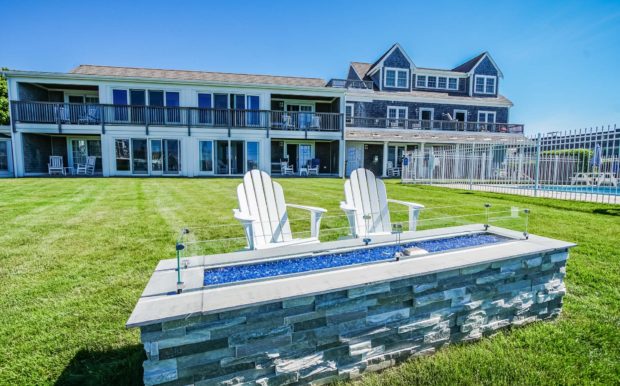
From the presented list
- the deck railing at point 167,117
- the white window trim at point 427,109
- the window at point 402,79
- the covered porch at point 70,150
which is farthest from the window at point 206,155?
the white window trim at point 427,109

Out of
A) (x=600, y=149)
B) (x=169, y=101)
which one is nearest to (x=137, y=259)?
(x=600, y=149)

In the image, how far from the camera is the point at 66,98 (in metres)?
16.5

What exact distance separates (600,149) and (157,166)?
1639 cm

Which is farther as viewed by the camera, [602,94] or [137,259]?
[602,94]

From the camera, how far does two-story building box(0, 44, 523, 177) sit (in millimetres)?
14523

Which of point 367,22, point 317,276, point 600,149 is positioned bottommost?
point 317,276

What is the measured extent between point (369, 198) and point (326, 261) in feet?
5.77

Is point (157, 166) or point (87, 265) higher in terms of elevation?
point (157, 166)

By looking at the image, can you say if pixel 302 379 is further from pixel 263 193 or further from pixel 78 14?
pixel 78 14

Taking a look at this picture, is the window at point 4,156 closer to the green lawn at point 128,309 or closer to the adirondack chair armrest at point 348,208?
the green lawn at point 128,309

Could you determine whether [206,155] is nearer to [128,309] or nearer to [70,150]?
[70,150]

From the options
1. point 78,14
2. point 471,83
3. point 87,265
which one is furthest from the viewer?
point 471,83

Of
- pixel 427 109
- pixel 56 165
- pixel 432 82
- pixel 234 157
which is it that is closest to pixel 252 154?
pixel 234 157

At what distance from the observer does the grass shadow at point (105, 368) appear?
1.77 meters
